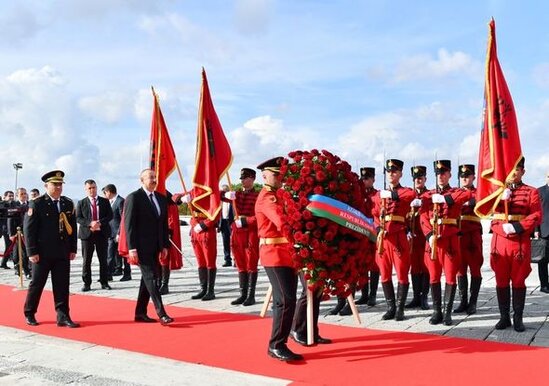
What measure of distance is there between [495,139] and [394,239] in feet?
6.06

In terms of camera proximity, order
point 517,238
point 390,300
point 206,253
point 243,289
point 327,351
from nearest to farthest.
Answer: point 327,351 → point 517,238 → point 390,300 → point 243,289 → point 206,253

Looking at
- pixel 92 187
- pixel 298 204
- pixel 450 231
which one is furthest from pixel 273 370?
pixel 92 187

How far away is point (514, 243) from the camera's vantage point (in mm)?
7023

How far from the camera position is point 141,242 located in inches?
294

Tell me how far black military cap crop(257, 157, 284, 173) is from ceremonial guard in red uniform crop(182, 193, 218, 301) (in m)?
3.72

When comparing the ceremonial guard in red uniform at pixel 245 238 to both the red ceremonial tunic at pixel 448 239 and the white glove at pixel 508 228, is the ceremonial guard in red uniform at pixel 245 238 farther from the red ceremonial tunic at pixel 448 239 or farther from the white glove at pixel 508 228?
the white glove at pixel 508 228

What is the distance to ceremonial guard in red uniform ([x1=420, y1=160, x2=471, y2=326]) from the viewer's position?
7.41 metres

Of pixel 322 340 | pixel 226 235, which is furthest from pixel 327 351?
pixel 226 235

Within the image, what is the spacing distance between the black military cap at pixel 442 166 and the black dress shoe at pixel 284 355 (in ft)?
11.6

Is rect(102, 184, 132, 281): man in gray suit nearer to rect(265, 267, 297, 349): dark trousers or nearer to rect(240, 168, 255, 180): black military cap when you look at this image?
rect(240, 168, 255, 180): black military cap

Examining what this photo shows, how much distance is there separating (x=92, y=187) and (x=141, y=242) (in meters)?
4.23

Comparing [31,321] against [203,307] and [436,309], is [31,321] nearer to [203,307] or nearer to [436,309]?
[203,307]

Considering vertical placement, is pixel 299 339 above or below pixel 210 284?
below

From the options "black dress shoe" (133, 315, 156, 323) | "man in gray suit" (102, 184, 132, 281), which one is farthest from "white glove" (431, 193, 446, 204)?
"man in gray suit" (102, 184, 132, 281)
